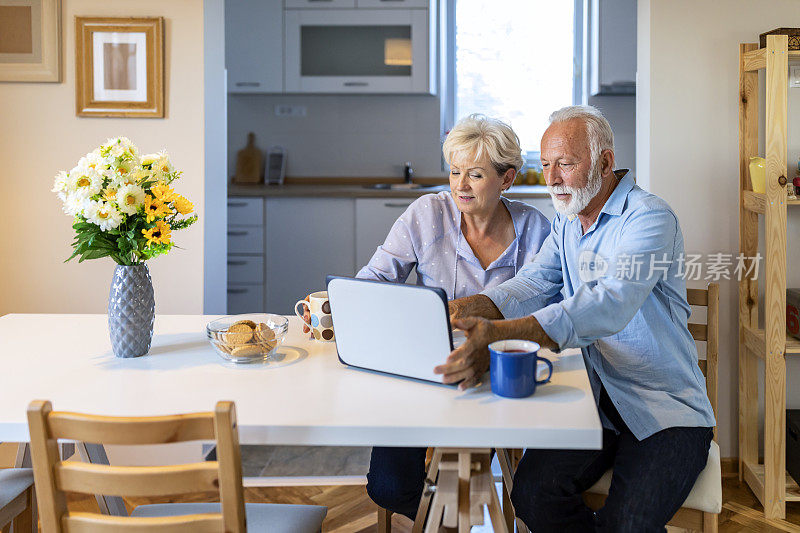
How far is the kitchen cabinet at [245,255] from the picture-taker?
4.89m

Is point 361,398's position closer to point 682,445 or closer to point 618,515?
point 618,515

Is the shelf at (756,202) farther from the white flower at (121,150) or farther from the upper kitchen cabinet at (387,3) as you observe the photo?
the upper kitchen cabinet at (387,3)

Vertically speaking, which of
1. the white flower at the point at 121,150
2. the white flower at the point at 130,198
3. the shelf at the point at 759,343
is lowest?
the shelf at the point at 759,343

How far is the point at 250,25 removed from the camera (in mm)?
4922

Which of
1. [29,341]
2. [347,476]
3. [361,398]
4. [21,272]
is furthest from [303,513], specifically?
[21,272]

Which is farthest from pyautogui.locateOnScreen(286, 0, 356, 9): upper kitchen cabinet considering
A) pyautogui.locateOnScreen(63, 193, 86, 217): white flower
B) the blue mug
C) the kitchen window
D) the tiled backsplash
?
the blue mug

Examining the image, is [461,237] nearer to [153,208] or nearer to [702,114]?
[153,208]

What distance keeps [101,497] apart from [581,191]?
4.47 ft

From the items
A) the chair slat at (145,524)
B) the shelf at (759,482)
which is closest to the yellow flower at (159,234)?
the chair slat at (145,524)

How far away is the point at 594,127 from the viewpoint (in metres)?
2.03

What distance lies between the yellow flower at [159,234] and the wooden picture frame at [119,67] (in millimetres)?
1372

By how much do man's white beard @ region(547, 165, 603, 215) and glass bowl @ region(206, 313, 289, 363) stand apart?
78 cm

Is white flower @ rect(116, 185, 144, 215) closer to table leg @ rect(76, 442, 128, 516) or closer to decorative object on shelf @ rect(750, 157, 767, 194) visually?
table leg @ rect(76, 442, 128, 516)

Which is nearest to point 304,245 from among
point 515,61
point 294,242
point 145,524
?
point 294,242
